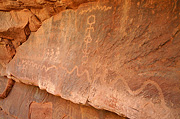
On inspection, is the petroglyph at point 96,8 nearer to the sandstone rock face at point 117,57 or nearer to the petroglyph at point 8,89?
the sandstone rock face at point 117,57

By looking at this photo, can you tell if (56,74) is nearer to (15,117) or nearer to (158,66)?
(158,66)

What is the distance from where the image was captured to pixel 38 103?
2.31 m

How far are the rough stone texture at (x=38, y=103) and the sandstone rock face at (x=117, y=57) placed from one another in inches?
13.0

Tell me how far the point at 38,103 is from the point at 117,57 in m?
1.81

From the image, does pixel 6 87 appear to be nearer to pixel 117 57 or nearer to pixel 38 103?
pixel 38 103

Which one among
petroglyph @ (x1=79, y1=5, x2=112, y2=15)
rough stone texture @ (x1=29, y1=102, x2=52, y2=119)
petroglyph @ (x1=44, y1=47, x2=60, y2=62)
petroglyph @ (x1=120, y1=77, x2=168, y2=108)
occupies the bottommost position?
rough stone texture @ (x1=29, y1=102, x2=52, y2=119)

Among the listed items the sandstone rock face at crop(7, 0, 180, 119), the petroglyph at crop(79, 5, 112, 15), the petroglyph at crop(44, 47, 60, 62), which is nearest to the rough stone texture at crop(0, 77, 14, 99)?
the sandstone rock face at crop(7, 0, 180, 119)

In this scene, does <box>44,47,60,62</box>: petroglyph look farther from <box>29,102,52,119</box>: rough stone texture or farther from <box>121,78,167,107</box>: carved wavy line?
<box>121,78,167,107</box>: carved wavy line

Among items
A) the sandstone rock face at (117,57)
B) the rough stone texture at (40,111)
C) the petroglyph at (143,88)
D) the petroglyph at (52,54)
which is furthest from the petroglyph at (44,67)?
the rough stone texture at (40,111)

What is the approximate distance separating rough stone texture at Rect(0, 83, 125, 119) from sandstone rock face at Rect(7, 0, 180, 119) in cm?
33

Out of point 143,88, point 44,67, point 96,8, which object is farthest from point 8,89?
point 143,88

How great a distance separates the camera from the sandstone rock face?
1.00 meters

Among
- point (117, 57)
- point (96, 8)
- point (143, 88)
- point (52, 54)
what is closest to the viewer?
point (143, 88)

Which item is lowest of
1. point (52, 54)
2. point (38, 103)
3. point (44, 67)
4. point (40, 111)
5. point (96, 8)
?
point (40, 111)
